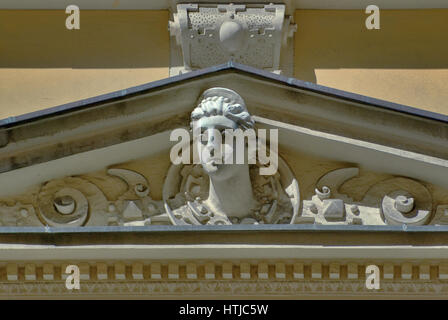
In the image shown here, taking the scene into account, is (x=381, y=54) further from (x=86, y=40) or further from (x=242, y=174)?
(x=86, y=40)

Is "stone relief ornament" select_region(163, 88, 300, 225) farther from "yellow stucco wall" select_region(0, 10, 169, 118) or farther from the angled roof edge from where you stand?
"yellow stucco wall" select_region(0, 10, 169, 118)

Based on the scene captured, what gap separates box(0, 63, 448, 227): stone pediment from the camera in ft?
35.8

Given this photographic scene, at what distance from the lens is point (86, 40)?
12.7 meters

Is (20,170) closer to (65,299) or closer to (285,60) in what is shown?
(65,299)

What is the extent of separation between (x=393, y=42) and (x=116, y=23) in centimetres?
217

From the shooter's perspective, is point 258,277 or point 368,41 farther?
point 368,41

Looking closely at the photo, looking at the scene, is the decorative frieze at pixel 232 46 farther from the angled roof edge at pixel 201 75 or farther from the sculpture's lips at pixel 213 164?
the sculpture's lips at pixel 213 164

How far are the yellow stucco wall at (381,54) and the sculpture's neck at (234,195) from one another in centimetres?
176

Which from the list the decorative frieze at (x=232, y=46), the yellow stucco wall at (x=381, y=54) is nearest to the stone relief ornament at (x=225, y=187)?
the decorative frieze at (x=232, y=46)

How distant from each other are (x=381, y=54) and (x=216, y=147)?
7.73ft

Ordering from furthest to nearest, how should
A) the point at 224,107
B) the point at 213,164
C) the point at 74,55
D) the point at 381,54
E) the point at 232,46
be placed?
the point at 74,55 < the point at 381,54 < the point at 232,46 < the point at 224,107 < the point at 213,164

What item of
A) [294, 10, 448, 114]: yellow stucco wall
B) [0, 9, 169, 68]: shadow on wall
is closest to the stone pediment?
Answer: [294, 10, 448, 114]: yellow stucco wall

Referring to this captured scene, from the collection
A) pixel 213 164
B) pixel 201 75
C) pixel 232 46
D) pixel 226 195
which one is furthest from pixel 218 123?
pixel 232 46

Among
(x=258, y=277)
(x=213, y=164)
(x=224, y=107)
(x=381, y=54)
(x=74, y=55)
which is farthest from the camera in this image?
(x=74, y=55)
